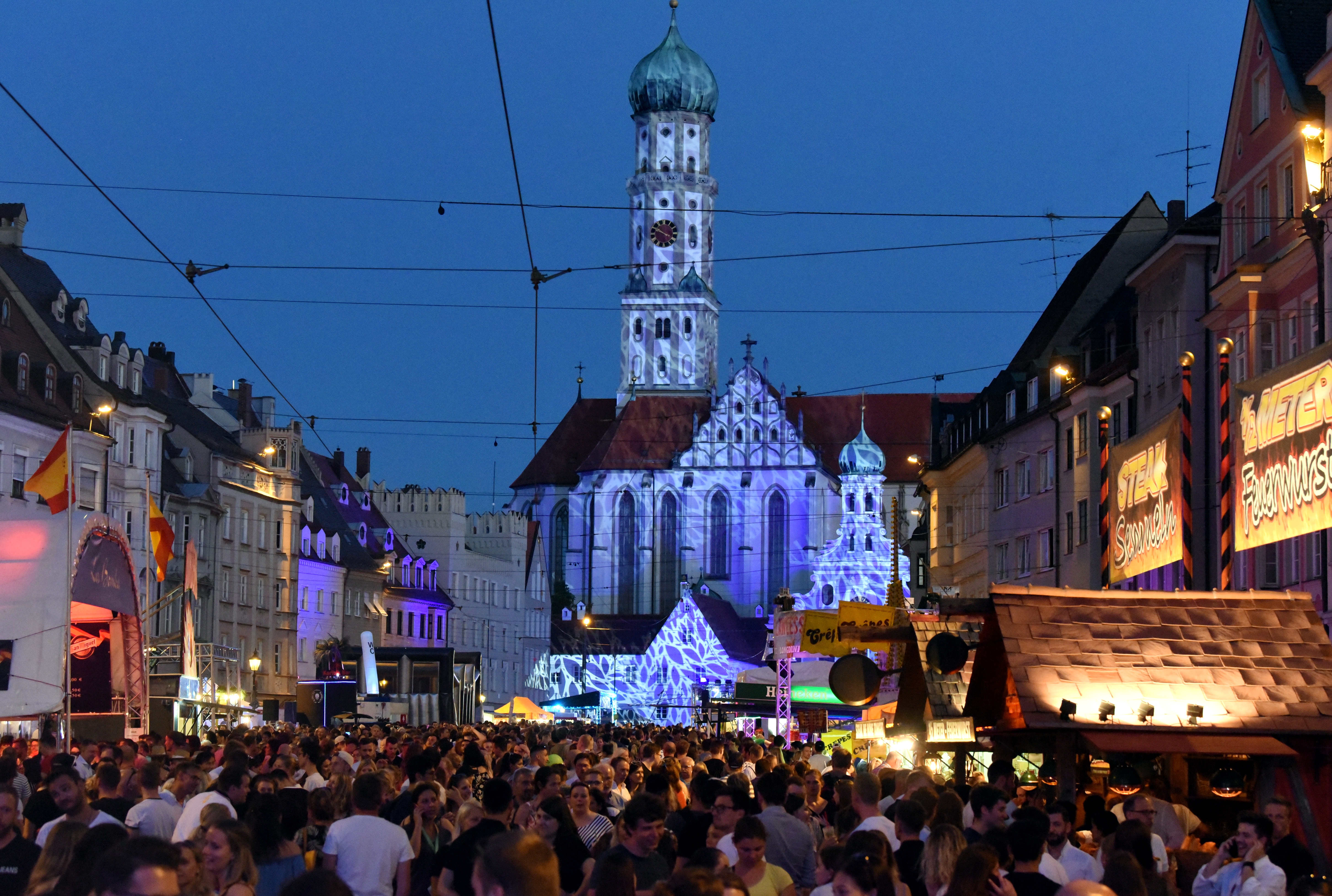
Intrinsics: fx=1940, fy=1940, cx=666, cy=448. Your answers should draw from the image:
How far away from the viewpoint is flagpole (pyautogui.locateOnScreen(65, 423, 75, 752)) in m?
21.3

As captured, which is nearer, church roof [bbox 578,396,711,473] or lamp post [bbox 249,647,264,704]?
lamp post [bbox 249,647,264,704]

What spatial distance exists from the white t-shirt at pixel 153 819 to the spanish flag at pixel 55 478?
49.3 ft

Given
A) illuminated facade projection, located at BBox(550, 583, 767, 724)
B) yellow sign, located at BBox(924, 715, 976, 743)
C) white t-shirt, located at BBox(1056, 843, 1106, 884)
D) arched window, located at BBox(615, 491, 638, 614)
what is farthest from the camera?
arched window, located at BBox(615, 491, 638, 614)

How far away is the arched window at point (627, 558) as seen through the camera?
11206 cm

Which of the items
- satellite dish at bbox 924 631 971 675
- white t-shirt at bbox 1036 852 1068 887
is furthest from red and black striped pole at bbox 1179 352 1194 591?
white t-shirt at bbox 1036 852 1068 887

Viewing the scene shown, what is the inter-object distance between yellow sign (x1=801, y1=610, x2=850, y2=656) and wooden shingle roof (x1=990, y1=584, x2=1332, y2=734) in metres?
10.6

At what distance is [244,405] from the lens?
7044 centimetres

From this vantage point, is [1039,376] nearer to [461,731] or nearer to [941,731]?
[461,731]

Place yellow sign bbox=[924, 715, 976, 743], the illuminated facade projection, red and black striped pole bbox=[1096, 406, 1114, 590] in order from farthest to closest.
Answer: the illuminated facade projection → red and black striped pole bbox=[1096, 406, 1114, 590] → yellow sign bbox=[924, 715, 976, 743]

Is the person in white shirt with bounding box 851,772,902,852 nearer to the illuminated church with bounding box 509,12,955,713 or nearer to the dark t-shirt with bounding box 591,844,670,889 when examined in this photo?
the dark t-shirt with bounding box 591,844,670,889

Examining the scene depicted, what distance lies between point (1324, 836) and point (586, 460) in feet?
344

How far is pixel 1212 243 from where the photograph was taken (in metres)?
32.1

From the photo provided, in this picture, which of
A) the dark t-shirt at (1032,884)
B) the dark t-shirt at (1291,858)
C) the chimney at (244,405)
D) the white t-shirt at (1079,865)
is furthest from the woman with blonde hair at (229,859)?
the chimney at (244,405)

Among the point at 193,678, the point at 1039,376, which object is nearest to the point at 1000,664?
the point at 193,678
